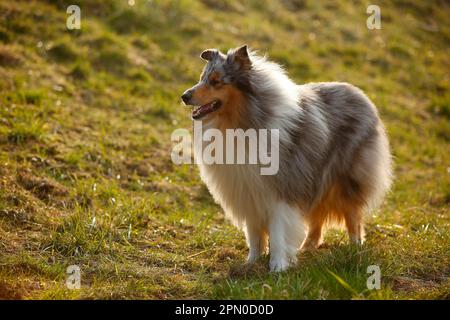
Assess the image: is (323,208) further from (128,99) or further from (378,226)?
(128,99)

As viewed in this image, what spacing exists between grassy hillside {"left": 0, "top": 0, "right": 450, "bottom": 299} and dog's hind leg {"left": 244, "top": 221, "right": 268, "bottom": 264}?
0.17 metres

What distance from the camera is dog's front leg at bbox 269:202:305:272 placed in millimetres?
4719

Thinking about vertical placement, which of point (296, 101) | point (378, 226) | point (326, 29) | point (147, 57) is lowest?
→ point (378, 226)

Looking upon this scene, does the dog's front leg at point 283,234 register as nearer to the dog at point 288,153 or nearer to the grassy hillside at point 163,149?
the dog at point 288,153

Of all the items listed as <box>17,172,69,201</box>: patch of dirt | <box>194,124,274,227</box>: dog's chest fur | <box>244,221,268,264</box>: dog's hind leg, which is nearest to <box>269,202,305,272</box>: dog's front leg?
<box>194,124,274,227</box>: dog's chest fur

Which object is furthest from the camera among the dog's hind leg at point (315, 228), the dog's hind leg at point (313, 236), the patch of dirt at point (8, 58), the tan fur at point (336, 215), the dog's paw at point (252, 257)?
the patch of dirt at point (8, 58)

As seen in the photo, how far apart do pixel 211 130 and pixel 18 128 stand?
2.94 meters

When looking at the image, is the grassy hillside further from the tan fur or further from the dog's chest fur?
the dog's chest fur

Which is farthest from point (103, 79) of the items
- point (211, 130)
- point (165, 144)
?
point (211, 130)

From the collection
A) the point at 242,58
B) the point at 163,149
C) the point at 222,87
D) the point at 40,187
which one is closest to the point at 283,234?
the point at 222,87

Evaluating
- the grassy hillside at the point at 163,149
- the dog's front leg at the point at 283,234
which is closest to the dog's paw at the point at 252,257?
the grassy hillside at the point at 163,149

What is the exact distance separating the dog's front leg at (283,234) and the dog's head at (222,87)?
930 mm

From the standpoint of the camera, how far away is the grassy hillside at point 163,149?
450cm

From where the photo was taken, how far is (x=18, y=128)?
661 cm
